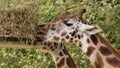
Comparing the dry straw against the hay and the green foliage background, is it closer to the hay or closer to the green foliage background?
the hay

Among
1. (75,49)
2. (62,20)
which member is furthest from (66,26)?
(75,49)

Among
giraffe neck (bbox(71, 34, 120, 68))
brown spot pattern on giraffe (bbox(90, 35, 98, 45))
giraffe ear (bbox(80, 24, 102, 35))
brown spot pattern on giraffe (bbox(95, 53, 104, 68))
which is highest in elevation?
giraffe ear (bbox(80, 24, 102, 35))

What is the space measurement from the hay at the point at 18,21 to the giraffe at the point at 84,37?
12 cm

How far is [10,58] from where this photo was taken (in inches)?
195

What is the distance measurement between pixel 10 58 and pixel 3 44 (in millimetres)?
2171

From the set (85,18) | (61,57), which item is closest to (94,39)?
(61,57)

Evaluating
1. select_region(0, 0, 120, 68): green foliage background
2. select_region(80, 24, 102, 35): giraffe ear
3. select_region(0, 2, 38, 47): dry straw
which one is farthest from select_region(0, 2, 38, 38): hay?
select_region(0, 0, 120, 68): green foliage background

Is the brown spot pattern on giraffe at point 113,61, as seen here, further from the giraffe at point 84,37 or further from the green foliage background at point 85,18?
the green foliage background at point 85,18

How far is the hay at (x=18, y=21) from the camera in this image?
2723mm

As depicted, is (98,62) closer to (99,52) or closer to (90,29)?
(99,52)

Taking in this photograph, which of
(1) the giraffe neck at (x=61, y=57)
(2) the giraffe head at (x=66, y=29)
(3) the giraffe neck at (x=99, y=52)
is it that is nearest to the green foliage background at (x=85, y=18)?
(1) the giraffe neck at (x=61, y=57)

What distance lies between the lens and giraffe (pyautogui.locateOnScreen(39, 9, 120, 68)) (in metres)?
2.76

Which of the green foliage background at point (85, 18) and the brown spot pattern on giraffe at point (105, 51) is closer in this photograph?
the brown spot pattern on giraffe at point (105, 51)

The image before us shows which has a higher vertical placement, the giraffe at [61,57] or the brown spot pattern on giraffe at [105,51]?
the brown spot pattern on giraffe at [105,51]
